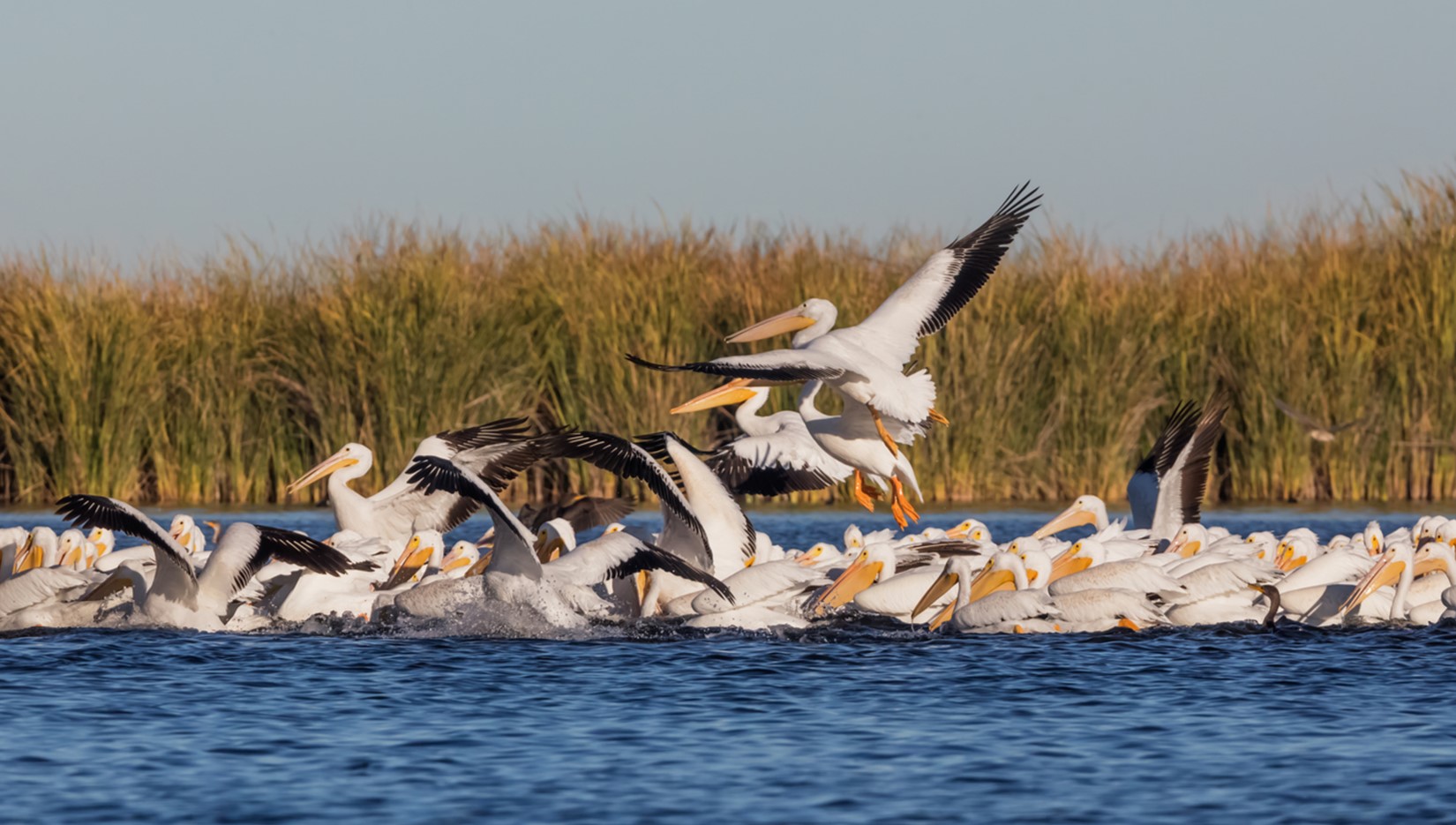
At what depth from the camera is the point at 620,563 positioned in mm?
9531

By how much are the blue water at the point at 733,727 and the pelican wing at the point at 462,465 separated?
1.73 metres

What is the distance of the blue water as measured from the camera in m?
6.00

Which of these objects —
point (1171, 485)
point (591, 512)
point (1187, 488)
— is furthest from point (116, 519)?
point (1187, 488)

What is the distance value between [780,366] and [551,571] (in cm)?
141

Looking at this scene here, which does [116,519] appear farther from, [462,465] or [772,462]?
[772,462]

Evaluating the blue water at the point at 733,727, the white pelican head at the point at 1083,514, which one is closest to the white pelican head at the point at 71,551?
the blue water at the point at 733,727

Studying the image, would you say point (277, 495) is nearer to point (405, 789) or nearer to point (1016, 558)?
point (1016, 558)

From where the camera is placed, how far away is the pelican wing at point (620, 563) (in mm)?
9445

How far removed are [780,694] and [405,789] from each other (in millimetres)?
2140

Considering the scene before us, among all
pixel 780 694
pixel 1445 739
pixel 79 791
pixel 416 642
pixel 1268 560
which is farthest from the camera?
pixel 1268 560

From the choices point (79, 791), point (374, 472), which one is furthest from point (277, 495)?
point (79, 791)

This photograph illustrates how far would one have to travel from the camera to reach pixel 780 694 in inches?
314

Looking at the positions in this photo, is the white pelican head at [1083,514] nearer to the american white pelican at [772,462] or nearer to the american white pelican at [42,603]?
the american white pelican at [772,462]

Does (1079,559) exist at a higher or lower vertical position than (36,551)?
lower
